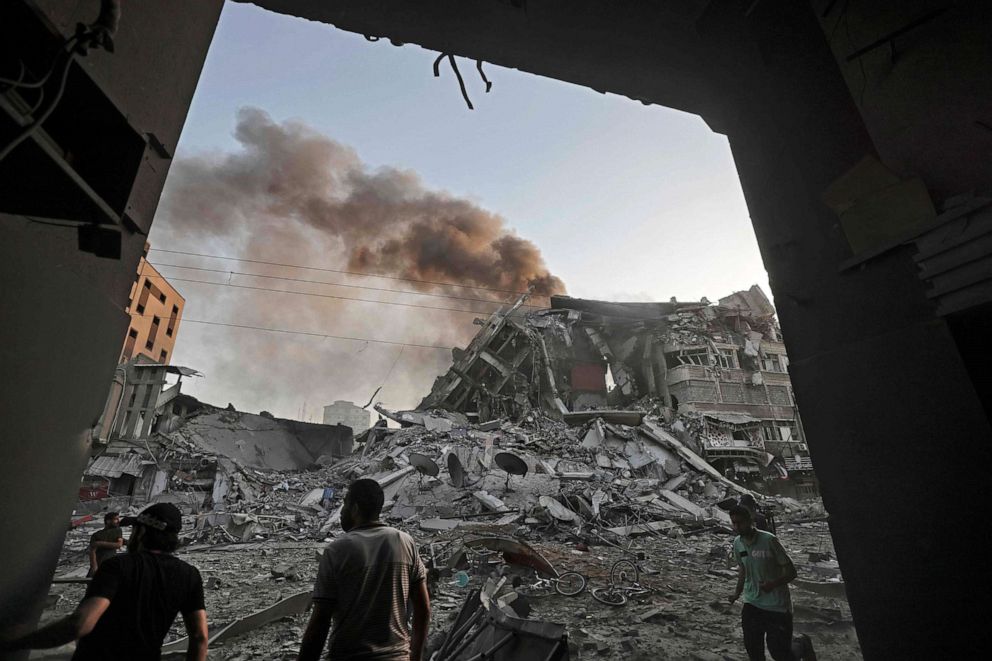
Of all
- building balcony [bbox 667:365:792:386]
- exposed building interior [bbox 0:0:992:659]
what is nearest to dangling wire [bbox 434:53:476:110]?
exposed building interior [bbox 0:0:992:659]

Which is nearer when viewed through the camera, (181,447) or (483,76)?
(483,76)

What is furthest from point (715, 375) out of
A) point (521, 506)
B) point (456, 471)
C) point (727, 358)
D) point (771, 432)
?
point (456, 471)

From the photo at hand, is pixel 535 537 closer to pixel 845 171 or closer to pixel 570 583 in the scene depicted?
pixel 570 583

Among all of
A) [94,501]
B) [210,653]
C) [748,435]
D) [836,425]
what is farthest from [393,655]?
[748,435]

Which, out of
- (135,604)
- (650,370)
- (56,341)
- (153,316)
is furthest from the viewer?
(153,316)

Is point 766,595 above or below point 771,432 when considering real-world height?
below

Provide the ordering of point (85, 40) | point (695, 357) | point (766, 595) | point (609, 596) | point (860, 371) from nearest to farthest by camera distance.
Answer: point (85, 40) → point (860, 371) → point (766, 595) → point (609, 596) → point (695, 357)

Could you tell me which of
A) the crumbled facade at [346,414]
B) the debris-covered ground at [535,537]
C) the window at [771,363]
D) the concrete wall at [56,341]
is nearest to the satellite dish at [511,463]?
the debris-covered ground at [535,537]

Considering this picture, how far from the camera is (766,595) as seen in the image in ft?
11.9

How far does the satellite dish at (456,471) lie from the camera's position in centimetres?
1323

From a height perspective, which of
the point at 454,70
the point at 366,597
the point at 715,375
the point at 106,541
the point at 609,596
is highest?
the point at 715,375

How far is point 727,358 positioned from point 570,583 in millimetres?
22016

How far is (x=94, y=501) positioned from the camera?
43.7 feet

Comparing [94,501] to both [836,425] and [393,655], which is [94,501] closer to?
[393,655]
